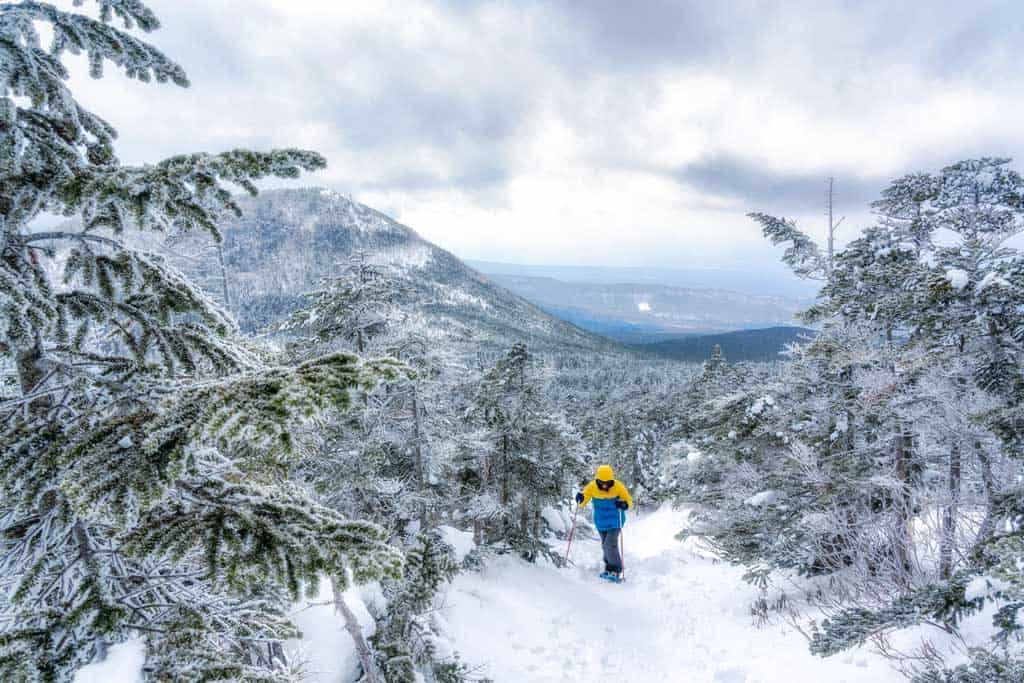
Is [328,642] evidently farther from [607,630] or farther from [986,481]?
[986,481]

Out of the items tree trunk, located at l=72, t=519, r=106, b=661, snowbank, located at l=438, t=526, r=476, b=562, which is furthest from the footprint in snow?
tree trunk, located at l=72, t=519, r=106, b=661

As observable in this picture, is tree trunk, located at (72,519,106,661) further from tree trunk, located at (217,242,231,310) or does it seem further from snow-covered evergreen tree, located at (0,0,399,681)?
tree trunk, located at (217,242,231,310)

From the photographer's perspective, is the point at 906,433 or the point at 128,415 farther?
the point at 906,433

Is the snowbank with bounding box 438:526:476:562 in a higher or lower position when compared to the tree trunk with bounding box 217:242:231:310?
lower

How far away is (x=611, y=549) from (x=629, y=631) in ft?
9.69

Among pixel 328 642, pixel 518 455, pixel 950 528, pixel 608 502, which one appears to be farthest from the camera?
pixel 518 455

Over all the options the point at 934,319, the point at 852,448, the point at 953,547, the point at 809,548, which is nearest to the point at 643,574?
the point at 809,548

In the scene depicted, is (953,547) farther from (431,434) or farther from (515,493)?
(515,493)

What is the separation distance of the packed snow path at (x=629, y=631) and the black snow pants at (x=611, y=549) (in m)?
0.50

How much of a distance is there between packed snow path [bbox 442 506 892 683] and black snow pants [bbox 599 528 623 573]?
500 millimetres

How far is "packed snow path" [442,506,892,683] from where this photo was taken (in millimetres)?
8219

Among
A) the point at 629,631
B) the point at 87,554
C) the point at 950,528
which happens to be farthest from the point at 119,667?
the point at 629,631

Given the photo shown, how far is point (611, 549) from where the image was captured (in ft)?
45.8

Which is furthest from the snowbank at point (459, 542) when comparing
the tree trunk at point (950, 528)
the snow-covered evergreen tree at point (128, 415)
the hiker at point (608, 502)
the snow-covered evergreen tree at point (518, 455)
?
the snow-covered evergreen tree at point (128, 415)
